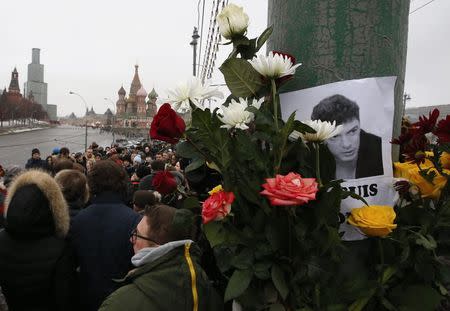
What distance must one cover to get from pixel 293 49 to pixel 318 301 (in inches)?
39.1

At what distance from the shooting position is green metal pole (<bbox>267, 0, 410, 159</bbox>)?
1516mm

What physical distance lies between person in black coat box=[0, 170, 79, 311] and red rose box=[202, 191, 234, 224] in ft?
5.76

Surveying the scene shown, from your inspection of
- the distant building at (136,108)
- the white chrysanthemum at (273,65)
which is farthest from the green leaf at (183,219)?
the distant building at (136,108)

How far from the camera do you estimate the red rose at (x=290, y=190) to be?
1.07m

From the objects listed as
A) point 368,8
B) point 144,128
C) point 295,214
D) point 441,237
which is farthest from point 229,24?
point 144,128

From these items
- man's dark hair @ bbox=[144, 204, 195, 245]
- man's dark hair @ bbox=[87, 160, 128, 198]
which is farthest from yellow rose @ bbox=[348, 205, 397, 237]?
man's dark hair @ bbox=[87, 160, 128, 198]

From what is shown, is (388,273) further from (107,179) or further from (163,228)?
(107,179)

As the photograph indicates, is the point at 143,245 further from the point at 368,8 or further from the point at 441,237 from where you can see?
the point at 368,8

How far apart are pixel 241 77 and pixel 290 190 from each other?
51 centimetres

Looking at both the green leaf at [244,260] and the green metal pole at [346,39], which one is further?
the green metal pole at [346,39]

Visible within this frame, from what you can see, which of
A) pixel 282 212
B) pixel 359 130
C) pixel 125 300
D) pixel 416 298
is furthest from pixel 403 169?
pixel 125 300

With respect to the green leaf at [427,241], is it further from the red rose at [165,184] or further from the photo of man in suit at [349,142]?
the red rose at [165,184]

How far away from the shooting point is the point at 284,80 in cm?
139

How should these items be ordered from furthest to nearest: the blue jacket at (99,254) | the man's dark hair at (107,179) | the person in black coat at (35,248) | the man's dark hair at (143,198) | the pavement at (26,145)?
1. the pavement at (26,145)
2. the man's dark hair at (143,198)
3. the man's dark hair at (107,179)
4. the blue jacket at (99,254)
5. the person in black coat at (35,248)
